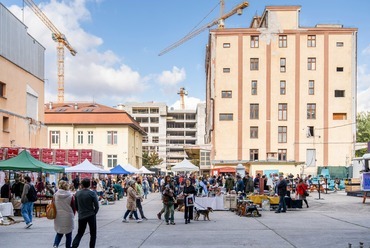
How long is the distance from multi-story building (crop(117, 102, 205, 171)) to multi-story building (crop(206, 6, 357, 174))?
7550cm

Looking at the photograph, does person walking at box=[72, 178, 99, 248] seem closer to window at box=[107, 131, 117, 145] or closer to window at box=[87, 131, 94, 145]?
window at box=[107, 131, 117, 145]

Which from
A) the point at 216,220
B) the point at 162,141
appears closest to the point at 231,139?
the point at 216,220

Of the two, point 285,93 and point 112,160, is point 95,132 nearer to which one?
point 112,160

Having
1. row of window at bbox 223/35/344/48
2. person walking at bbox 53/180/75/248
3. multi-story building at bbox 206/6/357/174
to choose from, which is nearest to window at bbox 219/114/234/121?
multi-story building at bbox 206/6/357/174

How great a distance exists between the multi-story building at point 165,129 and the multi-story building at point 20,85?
9209 cm

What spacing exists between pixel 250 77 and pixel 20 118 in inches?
1220

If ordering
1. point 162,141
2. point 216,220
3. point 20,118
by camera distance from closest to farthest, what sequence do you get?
point 216,220, point 20,118, point 162,141

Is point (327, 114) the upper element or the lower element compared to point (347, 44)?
lower

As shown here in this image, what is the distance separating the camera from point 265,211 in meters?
25.9

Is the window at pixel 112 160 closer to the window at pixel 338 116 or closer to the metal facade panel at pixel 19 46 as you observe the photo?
the metal facade panel at pixel 19 46

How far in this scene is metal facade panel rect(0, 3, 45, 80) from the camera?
37.6 metres

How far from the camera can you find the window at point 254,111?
64188 millimetres

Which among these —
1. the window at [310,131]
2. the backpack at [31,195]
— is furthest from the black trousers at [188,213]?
the window at [310,131]

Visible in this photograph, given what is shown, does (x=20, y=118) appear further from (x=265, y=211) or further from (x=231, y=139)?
(x=231, y=139)
